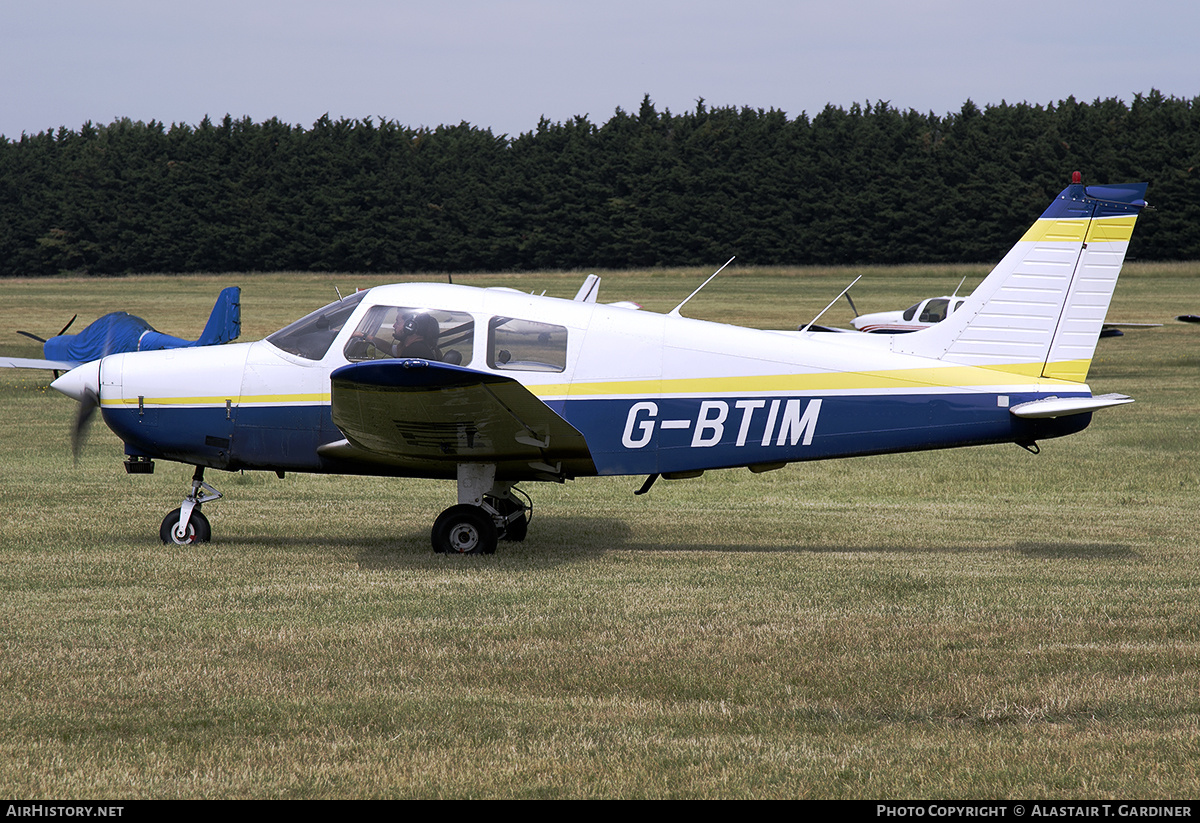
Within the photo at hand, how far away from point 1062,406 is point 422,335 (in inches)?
189

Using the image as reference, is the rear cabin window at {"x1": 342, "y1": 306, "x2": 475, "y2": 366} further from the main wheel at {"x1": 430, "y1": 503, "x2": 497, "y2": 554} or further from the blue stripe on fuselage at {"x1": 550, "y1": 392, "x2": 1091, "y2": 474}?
the main wheel at {"x1": 430, "y1": 503, "x2": 497, "y2": 554}

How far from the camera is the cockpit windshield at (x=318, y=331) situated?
9.26 m

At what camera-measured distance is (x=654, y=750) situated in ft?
15.8

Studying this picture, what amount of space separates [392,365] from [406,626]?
1.86 meters

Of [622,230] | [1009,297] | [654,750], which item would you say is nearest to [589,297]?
[1009,297]

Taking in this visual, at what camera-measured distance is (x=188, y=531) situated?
9.62 meters

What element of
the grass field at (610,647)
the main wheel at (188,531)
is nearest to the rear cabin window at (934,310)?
the grass field at (610,647)

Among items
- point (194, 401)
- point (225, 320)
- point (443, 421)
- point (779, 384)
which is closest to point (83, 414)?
point (194, 401)

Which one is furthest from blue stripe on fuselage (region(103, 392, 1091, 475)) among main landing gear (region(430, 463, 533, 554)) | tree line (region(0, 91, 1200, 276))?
tree line (region(0, 91, 1200, 276))

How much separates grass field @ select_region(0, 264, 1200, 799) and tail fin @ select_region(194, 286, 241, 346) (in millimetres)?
9610

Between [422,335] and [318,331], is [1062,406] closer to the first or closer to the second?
[422,335]

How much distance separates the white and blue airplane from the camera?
904 cm

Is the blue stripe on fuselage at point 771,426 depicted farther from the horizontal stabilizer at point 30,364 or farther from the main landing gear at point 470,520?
the horizontal stabilizer at point 30,364
